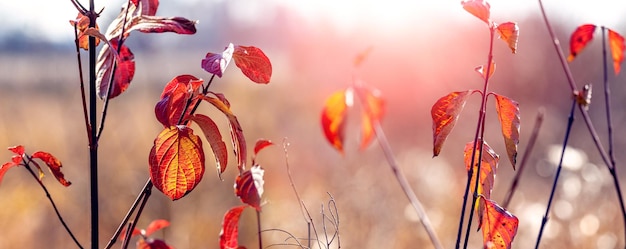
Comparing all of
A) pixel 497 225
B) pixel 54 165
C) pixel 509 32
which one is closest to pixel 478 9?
pixel 509 32

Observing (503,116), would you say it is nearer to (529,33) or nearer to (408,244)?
(408,244)

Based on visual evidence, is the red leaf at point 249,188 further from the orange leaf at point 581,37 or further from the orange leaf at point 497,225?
the orange leaf at point 581,37

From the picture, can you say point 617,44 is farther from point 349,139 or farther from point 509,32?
point 349,139

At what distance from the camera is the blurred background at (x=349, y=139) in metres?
3.02

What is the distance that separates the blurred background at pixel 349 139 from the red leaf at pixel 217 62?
23 centimetres

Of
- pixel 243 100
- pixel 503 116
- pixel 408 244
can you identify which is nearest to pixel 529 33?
pixel 243 100

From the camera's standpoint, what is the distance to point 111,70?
753mm

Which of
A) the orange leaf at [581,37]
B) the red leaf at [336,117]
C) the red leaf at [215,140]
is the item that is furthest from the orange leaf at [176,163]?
the orange leaf at [581,37]

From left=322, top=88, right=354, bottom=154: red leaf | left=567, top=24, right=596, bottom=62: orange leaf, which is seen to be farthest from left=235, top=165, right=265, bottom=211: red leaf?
left=567, top=24, right=596, bottom=62: orange leaf

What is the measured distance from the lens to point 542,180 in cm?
446

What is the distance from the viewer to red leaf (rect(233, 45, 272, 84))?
67cm

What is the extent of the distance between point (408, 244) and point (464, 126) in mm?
3332

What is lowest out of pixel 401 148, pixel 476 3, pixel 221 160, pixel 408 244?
pixel 401 148

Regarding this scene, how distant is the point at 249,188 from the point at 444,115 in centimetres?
24
